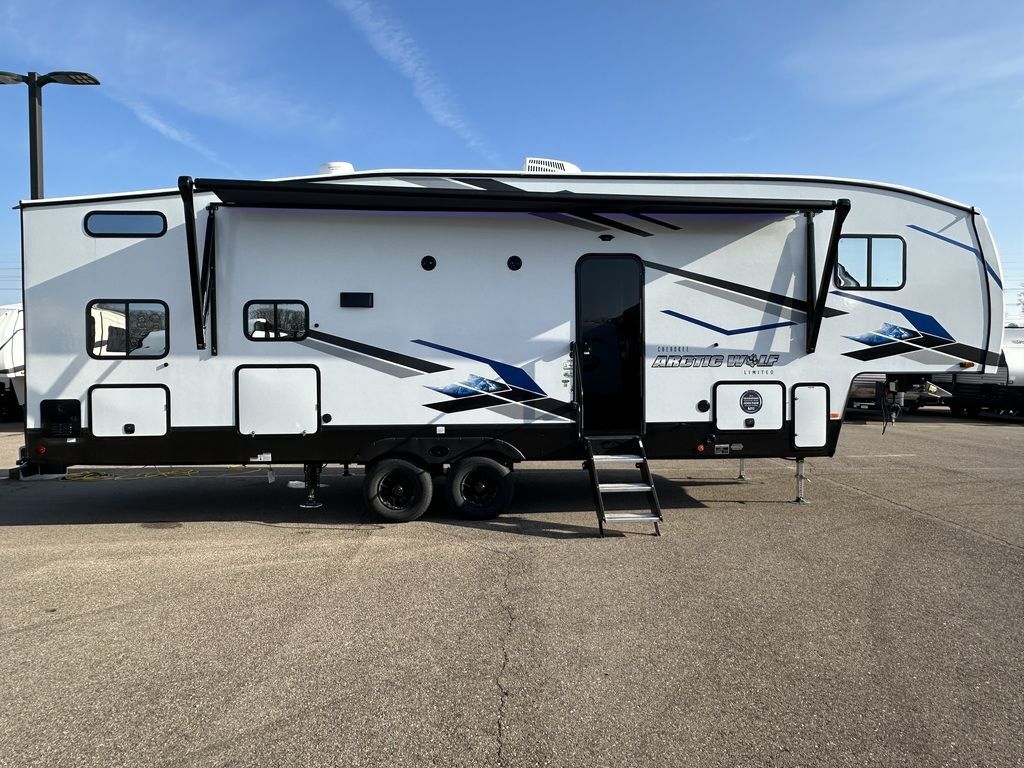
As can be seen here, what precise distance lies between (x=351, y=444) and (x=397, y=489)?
658 mm

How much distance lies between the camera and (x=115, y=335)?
20.6 feet

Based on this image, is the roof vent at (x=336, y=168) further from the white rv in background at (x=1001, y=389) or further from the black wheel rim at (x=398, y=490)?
the white rv in background at (x=1001, y=389)

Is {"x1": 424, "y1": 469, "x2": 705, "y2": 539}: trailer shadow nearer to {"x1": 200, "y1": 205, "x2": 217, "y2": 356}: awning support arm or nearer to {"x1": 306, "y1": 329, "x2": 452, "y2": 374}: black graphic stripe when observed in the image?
{"x1": 306, "y1": 329, "x2": 452, "y2": 374}: black graphic stripe

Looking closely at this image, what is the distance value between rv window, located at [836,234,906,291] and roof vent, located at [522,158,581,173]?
2.86 meters

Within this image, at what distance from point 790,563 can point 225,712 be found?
13.9 ft

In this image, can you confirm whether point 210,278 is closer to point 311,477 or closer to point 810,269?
point 311,477

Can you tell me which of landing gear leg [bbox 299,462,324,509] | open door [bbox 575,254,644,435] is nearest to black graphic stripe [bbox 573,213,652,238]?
open door [bbox 575,254,644,435]

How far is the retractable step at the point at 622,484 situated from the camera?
620 centimetres

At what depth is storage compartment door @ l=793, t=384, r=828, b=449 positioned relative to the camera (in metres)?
6.79

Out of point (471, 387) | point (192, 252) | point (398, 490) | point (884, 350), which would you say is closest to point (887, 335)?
point (884, 350)

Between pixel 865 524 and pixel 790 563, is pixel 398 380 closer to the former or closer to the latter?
pixel 790 563

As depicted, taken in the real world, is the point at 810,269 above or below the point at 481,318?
above

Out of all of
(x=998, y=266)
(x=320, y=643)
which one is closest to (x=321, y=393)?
(x=320, y=643)

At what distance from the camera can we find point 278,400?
643 cm
